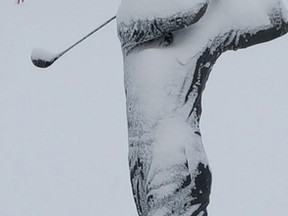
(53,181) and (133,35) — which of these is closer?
(133,35)

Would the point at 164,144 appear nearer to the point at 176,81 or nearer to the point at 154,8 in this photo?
the point at 176,81

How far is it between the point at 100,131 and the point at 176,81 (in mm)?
3817

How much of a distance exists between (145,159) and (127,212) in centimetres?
264

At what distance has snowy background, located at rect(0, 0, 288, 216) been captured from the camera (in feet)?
13.8

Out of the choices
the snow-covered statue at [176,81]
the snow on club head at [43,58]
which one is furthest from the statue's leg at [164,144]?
the snow on club head at [43,58]

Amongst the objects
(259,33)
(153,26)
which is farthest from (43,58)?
(259,33)

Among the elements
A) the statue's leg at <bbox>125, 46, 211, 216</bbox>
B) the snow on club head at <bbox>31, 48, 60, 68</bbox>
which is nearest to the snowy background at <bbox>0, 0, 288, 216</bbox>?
the snow on club head at <bbox>31, 48, 60, 68</bbox>

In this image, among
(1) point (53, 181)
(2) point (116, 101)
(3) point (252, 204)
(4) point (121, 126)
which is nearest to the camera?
(3) point (252, 204)

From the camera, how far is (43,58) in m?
1.70

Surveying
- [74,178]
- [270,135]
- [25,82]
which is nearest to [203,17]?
[74,178]

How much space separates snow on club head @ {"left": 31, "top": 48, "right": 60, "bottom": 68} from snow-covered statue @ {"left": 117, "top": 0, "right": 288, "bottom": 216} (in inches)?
9.4

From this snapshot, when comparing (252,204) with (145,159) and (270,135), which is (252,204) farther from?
(145,159)

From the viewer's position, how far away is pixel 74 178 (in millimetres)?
4504

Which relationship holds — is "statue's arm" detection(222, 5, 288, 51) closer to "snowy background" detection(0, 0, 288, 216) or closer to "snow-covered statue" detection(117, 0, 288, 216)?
"snow-covered statue" detection(117, 0, 288, 216)
